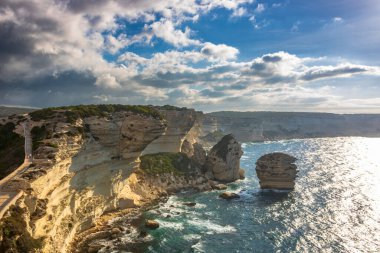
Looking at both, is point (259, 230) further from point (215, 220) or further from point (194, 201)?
point (194, 201)

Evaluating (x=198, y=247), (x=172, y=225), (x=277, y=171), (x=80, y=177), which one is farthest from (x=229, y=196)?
(x=80, y=177)

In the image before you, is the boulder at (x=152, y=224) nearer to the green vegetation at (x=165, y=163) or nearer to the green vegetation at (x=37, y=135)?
the green vegetation at (x=37, y=135)

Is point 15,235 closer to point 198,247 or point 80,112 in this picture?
point 198,247

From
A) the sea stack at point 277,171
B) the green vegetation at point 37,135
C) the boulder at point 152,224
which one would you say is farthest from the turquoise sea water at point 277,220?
the green vegetation at point 37,135

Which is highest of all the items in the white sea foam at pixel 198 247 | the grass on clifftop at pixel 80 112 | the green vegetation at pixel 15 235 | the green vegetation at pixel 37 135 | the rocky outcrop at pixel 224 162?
the grass on clifftop at pixel 80 112

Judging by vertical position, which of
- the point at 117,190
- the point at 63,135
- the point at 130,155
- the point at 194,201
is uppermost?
the point at 63,135

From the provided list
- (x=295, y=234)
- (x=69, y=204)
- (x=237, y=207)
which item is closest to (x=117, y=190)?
(x=69, y=204)

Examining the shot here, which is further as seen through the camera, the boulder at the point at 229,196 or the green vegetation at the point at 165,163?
the green vegetation at the point at 165,163
